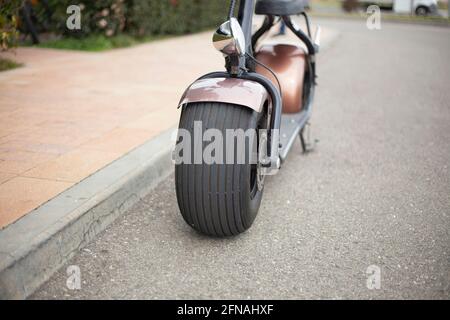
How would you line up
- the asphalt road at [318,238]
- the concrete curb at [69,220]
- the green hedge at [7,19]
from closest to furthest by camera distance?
the concrete curb at [69,220] < the asphalt road at [318,238] < the green hedge at [7,19]

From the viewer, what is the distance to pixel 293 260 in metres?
2.61

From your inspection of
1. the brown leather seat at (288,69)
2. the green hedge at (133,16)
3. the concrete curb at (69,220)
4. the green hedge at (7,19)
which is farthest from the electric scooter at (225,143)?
the green hedge at (133,16)

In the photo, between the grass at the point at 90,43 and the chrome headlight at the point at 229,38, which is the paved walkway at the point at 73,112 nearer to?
the grass at the point at 90,43

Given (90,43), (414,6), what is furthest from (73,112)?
(414,6)

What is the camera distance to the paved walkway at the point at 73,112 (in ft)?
10.3

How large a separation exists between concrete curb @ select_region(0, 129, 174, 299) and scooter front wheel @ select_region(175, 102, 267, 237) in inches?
22.2

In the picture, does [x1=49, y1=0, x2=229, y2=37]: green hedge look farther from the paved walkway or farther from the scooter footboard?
the scooter footboard

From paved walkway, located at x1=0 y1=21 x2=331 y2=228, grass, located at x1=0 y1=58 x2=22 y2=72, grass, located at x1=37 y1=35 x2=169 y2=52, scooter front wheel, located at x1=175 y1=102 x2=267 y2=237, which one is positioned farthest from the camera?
grass, located at x1=37 y1=35 x2=169 y2=52

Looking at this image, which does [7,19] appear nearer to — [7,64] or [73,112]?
[7,64]

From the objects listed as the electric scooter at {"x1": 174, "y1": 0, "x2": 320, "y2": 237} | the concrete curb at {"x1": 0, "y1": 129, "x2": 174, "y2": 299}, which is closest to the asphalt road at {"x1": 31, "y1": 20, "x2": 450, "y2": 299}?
the concrete curb at {"x1": 0, "y1": 129, "x2": 174, "y2": 299}

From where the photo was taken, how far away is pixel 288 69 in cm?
390

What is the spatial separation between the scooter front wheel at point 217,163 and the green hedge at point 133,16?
272 inches

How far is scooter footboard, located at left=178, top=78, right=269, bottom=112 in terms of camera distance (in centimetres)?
252

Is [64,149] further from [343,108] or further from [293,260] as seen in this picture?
[343,108]
